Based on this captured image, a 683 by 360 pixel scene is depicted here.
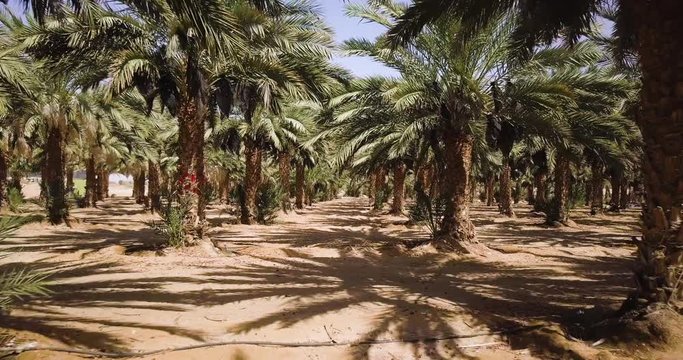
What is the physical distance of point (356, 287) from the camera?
6770 millimetres

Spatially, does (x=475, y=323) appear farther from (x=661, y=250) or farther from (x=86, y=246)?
(x=86, y=246)

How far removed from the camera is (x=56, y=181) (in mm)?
15203

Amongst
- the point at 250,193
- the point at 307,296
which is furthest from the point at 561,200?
the point at 307,296

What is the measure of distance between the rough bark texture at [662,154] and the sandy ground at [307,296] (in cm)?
101

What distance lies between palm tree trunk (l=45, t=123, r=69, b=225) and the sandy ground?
3.25m

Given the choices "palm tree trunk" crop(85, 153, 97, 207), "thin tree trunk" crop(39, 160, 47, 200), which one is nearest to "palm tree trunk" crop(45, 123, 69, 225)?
"thin tree trunk" crop(39, 160, 47, 200)

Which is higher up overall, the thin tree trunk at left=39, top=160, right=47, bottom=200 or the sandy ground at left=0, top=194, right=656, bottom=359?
the thin tree trunk at left=39, top=160, right=47, bottom=200

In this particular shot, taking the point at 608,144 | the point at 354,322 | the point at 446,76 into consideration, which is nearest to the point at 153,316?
the point at 354,322

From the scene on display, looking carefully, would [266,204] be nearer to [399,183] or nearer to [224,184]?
[399,183]

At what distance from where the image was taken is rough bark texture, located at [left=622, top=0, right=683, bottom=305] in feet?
14.9

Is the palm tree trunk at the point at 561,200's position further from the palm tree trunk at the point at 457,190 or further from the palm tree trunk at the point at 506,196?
the palm tree trunk at the point at 457,190

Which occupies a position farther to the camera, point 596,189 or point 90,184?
point 90,184

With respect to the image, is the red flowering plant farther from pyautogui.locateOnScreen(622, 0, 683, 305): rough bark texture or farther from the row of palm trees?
pyautogui.locateOnScreen(622, 0, 683, 305): rough bark texture

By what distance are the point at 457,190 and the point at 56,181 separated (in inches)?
527
